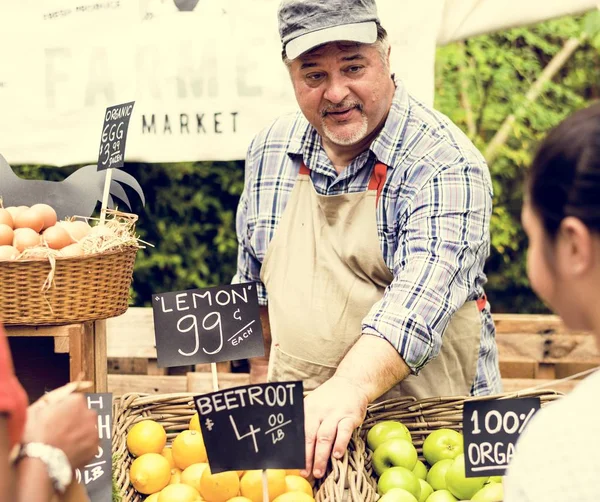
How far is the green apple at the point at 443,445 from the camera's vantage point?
6.91 feet

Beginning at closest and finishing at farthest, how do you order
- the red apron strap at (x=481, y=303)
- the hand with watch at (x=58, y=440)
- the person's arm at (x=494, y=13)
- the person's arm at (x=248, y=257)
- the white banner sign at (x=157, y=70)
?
1. the hand with watch at (x=58, y=440)
2. the red apron strap at (x=481, y=303)
3. the person's arm at (x=248, y=257)
4. the person's arm at (x=494, y=13)
5. the white banner sign at (x=157, y=70)

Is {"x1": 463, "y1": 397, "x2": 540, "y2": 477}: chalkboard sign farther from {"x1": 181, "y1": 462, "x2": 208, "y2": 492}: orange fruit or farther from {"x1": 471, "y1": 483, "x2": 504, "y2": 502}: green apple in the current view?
{"x1": 181, "y1": 462, "x2": 208, "y2": 492}: orange fruit

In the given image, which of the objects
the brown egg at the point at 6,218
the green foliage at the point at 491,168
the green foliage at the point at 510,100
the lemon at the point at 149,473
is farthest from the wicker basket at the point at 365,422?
the green foliage at the point at 510,100

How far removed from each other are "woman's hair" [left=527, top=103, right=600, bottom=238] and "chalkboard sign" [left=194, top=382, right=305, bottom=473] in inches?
31.0

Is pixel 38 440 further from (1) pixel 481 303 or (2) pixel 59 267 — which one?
(1) pixel 481 303

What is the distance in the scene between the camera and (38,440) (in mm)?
1275

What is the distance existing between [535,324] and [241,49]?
1.66 m

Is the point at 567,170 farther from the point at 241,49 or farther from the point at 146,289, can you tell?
the point at 146,289

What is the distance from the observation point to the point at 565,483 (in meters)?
1.01

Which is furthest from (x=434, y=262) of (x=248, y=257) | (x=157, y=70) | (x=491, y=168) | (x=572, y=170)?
(x=491, y=168)

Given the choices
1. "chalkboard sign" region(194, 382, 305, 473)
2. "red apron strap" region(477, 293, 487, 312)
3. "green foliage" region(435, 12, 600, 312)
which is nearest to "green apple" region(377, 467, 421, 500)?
"chalkboard sign" region(194, 382, 305, 473)

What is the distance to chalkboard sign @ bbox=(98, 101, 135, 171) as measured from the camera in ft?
8.17

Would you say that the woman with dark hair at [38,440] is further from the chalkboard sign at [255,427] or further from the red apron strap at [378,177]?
the red apron strap at [378,177]

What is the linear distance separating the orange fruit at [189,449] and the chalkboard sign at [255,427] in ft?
1.08
